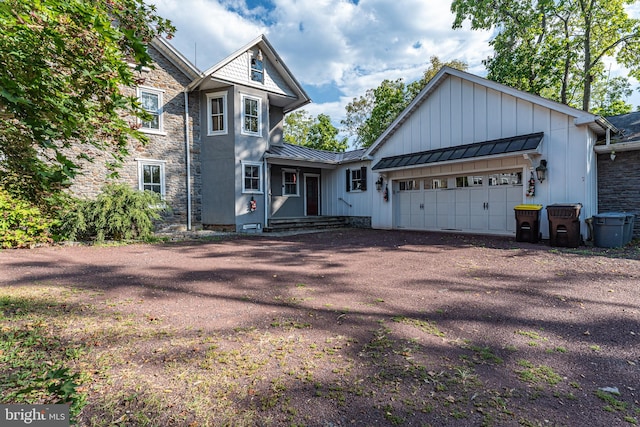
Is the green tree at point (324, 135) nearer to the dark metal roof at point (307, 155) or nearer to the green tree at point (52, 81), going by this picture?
the dark metal roof at point (307, 155)

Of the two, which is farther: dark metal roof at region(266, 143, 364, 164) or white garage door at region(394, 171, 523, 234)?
dark metal roof at region(266, 143, 364, 164)

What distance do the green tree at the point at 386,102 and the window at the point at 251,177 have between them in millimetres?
12018

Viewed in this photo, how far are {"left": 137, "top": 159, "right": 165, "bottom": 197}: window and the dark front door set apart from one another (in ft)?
23.0

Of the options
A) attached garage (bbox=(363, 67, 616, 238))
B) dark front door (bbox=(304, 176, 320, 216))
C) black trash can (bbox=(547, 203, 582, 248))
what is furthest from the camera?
dark front door (bbox=(304, 176, 320, 216))

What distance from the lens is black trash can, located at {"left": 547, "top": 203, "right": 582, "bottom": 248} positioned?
823 centimetres

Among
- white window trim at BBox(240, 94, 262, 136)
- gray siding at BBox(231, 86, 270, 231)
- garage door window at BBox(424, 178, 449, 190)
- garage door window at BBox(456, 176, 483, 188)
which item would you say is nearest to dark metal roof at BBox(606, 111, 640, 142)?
garage door window at BBox(456, 176, 483, 188)

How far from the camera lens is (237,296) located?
426 cm

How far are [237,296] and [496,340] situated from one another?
3.15 m

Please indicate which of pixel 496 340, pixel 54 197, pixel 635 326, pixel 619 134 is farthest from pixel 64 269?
pixel 619 134

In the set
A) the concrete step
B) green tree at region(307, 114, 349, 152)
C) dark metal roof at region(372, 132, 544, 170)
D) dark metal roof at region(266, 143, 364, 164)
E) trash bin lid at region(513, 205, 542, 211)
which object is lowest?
the concrete step

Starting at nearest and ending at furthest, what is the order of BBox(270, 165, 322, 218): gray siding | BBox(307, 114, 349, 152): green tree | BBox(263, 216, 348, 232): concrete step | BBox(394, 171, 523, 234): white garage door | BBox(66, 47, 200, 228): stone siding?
1. BBox(394, 171, 523, 234): white garage door
2. BBox(66, 47, 200, 228): stone siding
3. BBox(263, 216, 348, 232): concrete step
4. BBox(270, 165, 322, 218): gray siding
5. BBox(307, 114, 349, 152): green tree

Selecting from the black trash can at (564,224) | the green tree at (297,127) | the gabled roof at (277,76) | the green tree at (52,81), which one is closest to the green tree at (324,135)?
the green tree at (297,127)

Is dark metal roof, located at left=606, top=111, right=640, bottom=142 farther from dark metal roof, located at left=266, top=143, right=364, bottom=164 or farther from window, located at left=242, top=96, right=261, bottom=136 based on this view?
window, located at left=242, top=96, right=261, bottom=136

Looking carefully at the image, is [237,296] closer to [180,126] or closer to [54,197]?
[54,197]
